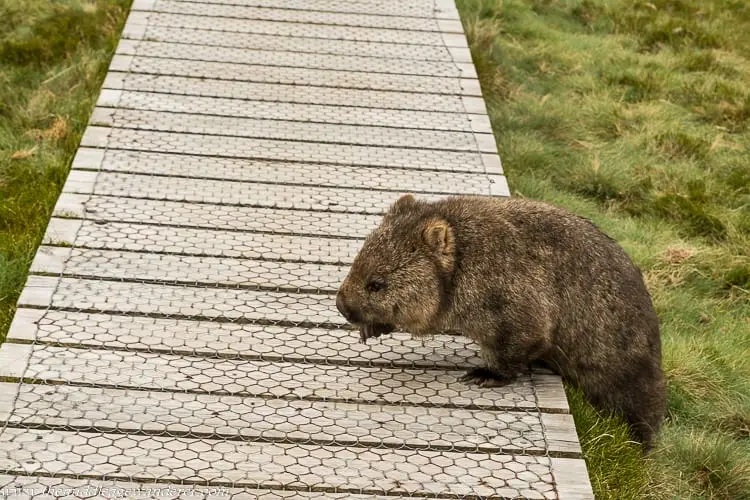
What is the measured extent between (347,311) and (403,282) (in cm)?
27

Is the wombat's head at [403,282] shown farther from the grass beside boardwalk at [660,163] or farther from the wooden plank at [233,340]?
the grass beside boardwalk at [660,163]

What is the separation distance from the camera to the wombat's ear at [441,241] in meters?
4.60

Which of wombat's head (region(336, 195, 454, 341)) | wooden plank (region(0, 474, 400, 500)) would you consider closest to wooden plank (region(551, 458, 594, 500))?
wooden plank (region(0, 474, 400, 500))

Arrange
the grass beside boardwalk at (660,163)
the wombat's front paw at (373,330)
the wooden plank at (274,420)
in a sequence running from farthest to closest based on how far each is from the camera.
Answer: the grass beside boardwalk at (660,163) → the wombat's front paw at (373,330) → the wooden plank at (274,420)

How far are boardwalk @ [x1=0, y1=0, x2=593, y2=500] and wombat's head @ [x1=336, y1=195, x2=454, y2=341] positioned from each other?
232mm

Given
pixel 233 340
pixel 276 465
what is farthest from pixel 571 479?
pixel 233 340

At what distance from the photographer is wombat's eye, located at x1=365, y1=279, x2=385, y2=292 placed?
462 cm

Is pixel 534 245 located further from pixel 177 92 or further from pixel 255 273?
pixel 177 92

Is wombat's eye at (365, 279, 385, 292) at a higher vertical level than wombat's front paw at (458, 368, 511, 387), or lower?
higher

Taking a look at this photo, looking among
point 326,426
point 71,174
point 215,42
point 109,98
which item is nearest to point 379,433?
point 326,426

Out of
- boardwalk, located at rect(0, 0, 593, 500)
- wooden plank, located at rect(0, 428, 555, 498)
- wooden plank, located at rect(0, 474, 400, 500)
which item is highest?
wooden plank, located at rect(0, 474, 400, 500)

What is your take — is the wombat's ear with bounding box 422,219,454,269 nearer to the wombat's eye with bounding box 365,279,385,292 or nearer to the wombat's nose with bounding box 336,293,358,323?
the wombat's eye with bounding box 365,279,385,292

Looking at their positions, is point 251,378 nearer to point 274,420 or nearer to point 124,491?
point 274,420

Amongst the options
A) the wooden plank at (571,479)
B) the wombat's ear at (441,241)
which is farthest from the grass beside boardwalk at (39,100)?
the wooden plank at (571,479)
